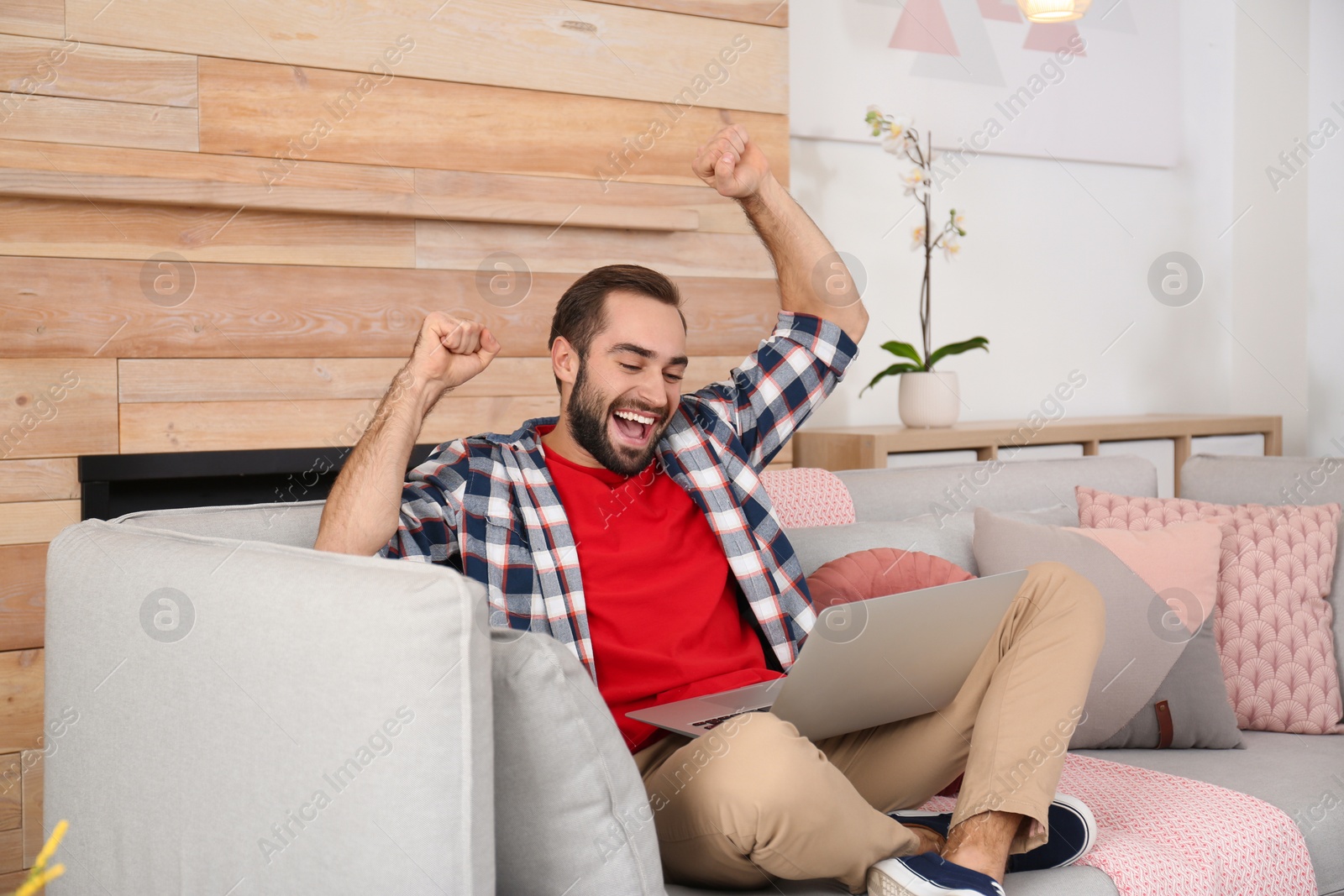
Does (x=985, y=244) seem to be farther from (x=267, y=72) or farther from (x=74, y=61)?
(x=74, y=61)

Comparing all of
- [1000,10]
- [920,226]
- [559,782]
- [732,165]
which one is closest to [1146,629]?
[732,165]

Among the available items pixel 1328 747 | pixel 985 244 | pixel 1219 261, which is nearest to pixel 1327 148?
pixel 1219 261

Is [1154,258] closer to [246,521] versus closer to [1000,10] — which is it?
[1000,10]

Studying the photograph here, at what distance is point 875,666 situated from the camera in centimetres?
137

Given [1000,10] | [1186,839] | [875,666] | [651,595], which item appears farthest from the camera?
[1000,10]

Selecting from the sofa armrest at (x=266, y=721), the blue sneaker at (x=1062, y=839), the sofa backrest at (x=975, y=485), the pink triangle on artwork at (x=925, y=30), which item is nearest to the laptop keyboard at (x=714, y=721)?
the blue sneaker at (x=1062, y=839)

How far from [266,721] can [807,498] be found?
1.24 m

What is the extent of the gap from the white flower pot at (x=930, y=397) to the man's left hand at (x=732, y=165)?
130 cm

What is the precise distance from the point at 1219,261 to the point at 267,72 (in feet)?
11.0

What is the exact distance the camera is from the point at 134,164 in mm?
2115

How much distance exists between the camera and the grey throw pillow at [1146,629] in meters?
1.88

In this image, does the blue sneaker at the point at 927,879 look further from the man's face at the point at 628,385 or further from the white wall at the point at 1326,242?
the white wall at the point at 1326,242

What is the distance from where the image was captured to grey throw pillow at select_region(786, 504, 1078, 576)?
6.61 ft

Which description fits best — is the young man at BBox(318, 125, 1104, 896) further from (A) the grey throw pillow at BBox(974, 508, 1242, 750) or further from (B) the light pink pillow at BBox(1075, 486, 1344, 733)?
(B) the light pink pillow at BBox(1075, 486, 1344, 733)
